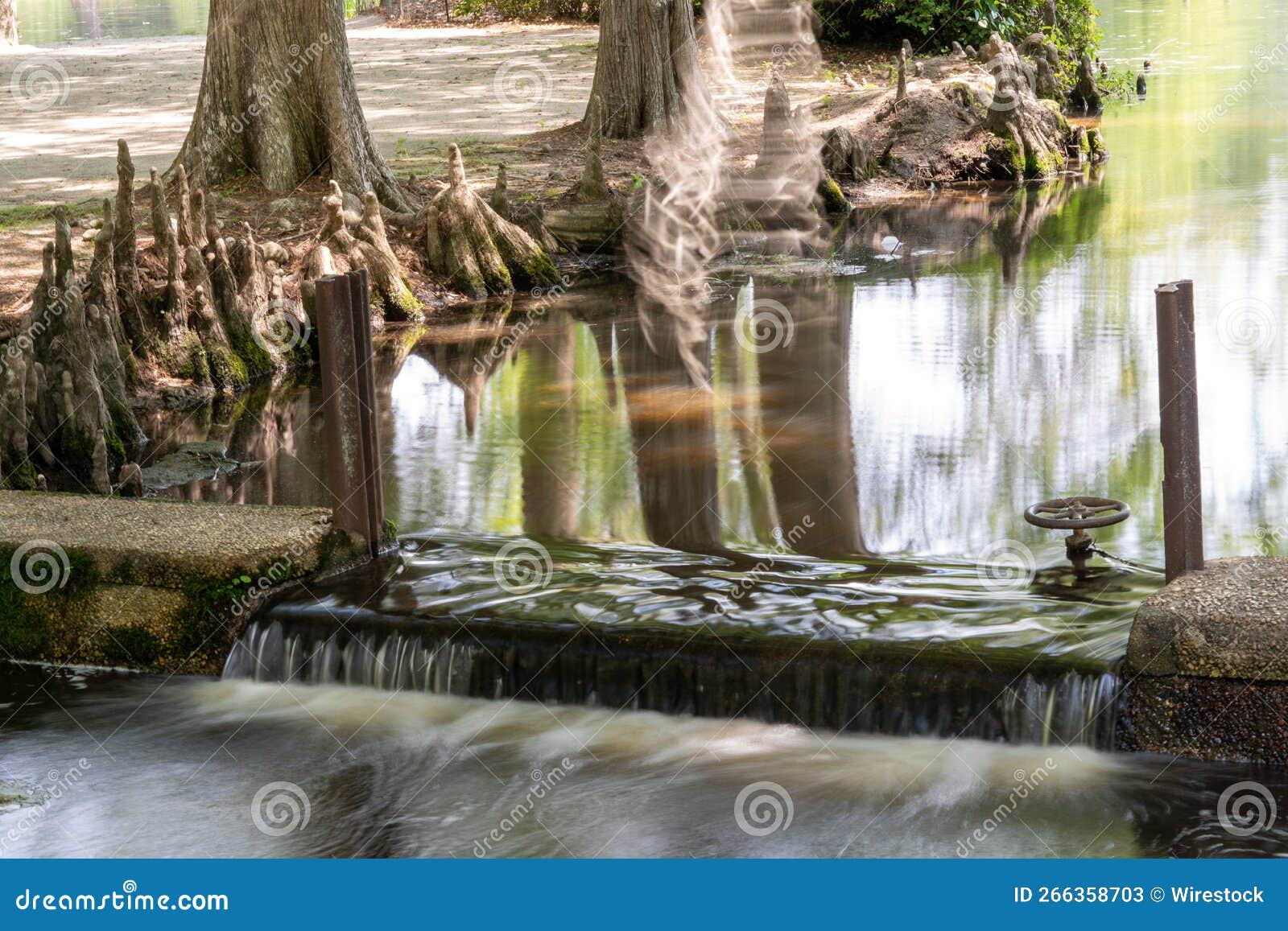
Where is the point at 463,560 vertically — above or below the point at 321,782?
above

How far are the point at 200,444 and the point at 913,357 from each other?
606cm

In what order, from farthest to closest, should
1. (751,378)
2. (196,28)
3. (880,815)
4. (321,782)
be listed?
(196,28)
(751,378)
(321,782)
(880,815)

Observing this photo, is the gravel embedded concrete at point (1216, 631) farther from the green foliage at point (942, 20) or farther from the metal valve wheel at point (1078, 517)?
the green foliage at point (942, 20)

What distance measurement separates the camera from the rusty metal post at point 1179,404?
6.93m

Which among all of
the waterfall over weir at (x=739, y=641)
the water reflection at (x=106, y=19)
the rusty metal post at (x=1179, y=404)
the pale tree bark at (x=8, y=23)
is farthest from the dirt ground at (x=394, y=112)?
the rusty metal post at (x=1179, y=404)

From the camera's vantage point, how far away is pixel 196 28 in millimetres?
42938

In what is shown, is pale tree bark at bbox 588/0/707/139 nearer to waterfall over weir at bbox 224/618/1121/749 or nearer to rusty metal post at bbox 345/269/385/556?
rusty metal post at bbox 345/269/385/556

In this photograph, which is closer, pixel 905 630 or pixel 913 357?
pixel 905 630

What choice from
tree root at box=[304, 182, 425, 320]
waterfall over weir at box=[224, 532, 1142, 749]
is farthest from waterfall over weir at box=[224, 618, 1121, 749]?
tree root at box=[304, 182, 425, 320]

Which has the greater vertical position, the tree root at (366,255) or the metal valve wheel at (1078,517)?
the tree root at (366,255)

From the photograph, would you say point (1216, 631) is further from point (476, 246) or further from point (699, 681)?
point (476, 246)

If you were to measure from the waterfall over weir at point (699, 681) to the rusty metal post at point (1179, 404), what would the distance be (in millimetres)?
885

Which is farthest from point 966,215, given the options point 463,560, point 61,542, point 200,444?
point 61,542

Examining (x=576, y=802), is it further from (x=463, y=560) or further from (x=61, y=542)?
(x=61, y=542)
